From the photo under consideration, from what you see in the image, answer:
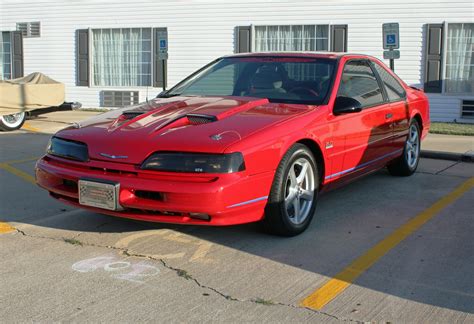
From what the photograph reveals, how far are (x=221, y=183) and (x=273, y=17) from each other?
11452mm

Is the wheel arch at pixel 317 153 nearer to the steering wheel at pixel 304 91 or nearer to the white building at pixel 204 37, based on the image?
the steering wheel at pixel 304 91

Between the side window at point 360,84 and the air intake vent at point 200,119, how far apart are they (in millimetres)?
1455

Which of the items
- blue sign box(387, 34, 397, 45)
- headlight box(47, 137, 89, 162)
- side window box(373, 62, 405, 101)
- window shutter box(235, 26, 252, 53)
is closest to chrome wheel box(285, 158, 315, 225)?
headlight box(47, 137, 89, 162)

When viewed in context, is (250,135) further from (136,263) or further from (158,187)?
(136,263)

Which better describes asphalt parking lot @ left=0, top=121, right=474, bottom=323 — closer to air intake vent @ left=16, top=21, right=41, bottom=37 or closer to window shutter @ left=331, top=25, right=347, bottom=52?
window shutter @ left=331, top=25, right=347, bottom=52

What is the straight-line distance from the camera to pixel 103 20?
17.0 meters

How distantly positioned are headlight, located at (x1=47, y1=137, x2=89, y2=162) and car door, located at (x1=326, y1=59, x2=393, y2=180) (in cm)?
212

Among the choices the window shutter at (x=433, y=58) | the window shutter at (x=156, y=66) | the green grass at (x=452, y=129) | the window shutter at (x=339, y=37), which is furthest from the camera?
the window shutter at (x=156, y=66)

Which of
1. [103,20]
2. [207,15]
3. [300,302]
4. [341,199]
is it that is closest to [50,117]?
[103,20]

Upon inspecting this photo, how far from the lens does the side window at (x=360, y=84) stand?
5.96m

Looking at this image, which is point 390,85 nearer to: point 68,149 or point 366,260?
point 366,260

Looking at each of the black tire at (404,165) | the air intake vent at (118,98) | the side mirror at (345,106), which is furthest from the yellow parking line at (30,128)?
the side mirror at (345,106)

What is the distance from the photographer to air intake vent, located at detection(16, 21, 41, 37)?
17.6 meters

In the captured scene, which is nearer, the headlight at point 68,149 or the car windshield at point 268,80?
the headlight at point 68,149
